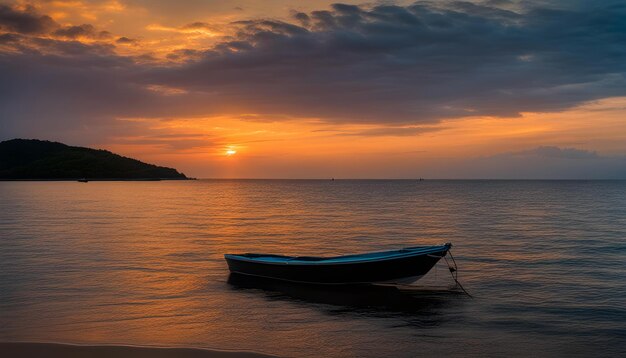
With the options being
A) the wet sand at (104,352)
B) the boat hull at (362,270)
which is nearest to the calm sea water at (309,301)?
the boat hull at (362,270)

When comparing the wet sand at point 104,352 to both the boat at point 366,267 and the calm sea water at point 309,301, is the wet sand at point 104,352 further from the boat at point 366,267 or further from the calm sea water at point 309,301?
the boat at point 366,267

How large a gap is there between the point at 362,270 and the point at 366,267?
241mm

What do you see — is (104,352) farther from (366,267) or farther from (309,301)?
(366,267)

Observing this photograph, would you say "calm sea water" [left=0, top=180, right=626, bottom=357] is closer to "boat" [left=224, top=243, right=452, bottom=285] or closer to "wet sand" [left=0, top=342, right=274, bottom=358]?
"boat" [left=224, top=243, right=452, bottom=285]

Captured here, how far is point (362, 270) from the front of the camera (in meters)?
23.0

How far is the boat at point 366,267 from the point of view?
22.4 m

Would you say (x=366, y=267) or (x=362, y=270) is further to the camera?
(x=362, y=270)

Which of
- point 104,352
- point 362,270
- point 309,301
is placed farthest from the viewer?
point 362,270

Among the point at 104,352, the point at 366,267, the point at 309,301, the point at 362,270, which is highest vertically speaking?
the point at 366,267

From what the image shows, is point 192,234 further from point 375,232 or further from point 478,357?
point 478,357

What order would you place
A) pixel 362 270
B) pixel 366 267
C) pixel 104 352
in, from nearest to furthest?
1. pixel 104 352
2. pixel 366 267
3. pixel 362 270

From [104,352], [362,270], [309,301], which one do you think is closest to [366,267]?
[362,270]

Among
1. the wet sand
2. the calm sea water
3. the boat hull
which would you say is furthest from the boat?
the wet sand

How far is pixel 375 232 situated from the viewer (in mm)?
48500
